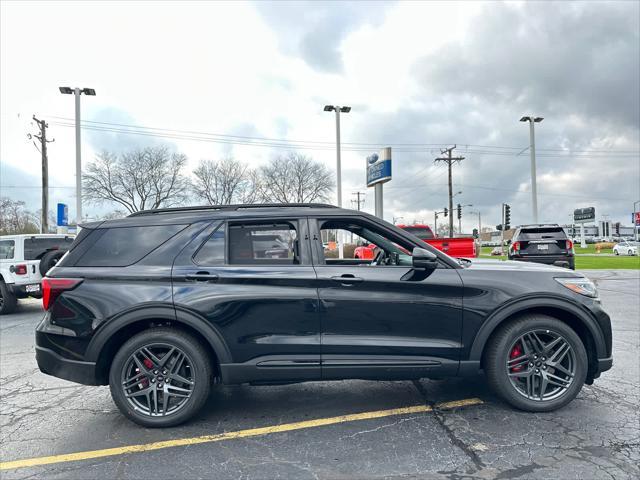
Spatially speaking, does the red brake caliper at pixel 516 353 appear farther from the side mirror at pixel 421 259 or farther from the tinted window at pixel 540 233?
the tinted window at pixel 540 233

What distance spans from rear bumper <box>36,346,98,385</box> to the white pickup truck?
22.7 feet

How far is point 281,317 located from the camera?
3229mm

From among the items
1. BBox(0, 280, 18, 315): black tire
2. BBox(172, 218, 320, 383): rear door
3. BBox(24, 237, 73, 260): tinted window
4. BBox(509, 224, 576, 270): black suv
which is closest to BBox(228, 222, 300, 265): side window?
BBox(172, 218, 320, 383): rear door

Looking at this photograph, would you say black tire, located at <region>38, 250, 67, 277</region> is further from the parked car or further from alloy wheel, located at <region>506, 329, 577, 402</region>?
the parked car

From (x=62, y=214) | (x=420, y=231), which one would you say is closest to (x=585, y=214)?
(x=420, y=231)

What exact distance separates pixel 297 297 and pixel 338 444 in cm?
113

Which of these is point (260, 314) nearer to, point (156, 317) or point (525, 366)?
point (156, 317)

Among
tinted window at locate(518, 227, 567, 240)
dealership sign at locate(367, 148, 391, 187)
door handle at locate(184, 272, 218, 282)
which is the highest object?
dealership sign at locate(367, 148, 391, 187)

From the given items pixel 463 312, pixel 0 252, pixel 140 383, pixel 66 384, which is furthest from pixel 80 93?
pixel 463 312

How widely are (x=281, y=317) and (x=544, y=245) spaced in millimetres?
10602

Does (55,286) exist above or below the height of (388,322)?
above

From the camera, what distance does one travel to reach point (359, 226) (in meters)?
3.60

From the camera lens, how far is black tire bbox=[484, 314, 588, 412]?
333 cm

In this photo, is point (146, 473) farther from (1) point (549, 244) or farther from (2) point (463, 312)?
(1) point (549, 244)
